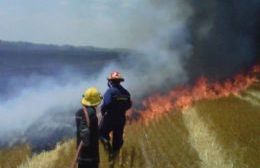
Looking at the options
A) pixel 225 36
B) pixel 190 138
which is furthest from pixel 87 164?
pixel 225 36

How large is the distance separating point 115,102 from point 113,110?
0.88ft

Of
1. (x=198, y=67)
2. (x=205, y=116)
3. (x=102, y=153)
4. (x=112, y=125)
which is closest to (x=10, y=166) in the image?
(x=102, y=153)

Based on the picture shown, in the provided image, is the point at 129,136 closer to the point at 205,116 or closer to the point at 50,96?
the point at 205,116

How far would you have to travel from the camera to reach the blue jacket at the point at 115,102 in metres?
15.4

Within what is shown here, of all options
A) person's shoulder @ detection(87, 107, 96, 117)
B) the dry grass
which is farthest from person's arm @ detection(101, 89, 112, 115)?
the dry grass

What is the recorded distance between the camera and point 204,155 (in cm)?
1638

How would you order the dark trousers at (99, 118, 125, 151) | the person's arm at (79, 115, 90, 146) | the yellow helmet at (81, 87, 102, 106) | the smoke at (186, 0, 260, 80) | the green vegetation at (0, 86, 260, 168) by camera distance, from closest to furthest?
the person's arm at (79, 115, 90, 146) < the yellow helmet at (81, 87, 102, 106) < the dark trousers at (99, 118, 125, 151) < the green vegetation at (0, 86, 260, 168) < the smoke at (186, 0, 260, 80)

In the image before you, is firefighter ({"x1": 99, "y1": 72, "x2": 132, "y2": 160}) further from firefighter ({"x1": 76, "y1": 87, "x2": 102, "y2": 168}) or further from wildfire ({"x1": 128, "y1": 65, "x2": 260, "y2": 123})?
wildfire ({"x1": 128, "y1": 65, "x2": 260, "y2": 123})

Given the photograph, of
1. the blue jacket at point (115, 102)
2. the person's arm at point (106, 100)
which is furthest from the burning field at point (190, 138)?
the person's arm at point (106, 100)

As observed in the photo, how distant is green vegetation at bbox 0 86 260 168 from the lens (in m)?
15.9

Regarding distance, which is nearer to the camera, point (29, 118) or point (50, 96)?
point (29, 118)

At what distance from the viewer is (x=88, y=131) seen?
11.7 m

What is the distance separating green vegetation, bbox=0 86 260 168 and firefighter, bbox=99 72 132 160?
0.59 m

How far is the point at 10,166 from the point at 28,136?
19.9 feet
